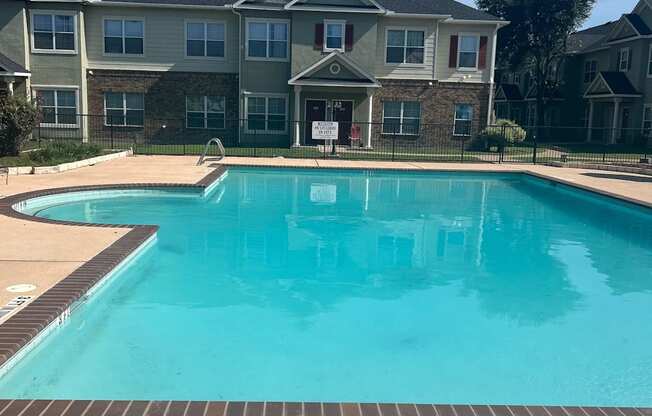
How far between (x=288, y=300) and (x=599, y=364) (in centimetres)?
350

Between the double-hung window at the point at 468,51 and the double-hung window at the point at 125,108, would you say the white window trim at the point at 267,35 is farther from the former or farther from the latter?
the double-hung window at the point at 468,51

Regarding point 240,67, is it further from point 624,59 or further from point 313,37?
point 624,59

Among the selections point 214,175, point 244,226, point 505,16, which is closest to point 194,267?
point 244,226

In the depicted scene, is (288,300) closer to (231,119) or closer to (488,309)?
(488,309)

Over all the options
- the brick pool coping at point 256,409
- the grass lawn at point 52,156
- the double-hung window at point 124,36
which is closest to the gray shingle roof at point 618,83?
the double-hung window at point 124,36

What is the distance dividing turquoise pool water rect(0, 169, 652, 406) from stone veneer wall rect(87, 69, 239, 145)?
51.8ft

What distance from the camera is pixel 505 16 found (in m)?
42.2

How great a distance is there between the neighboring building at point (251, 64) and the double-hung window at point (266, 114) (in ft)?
0.17

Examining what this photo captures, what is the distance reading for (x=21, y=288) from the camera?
6.12 metres

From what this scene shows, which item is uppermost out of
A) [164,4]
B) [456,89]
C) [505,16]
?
[505,16]

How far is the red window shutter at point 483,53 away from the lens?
28.9 meters

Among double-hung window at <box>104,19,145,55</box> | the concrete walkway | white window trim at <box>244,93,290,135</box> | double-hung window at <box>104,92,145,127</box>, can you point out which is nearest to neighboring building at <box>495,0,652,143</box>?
the concrete walkway

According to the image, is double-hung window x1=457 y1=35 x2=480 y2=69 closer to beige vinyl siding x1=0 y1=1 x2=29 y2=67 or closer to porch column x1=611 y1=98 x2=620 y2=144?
porch column x1=611 y1=98 x2=620 y2=144

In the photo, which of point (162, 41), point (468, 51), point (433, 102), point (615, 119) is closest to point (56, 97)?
point (162, 41)
